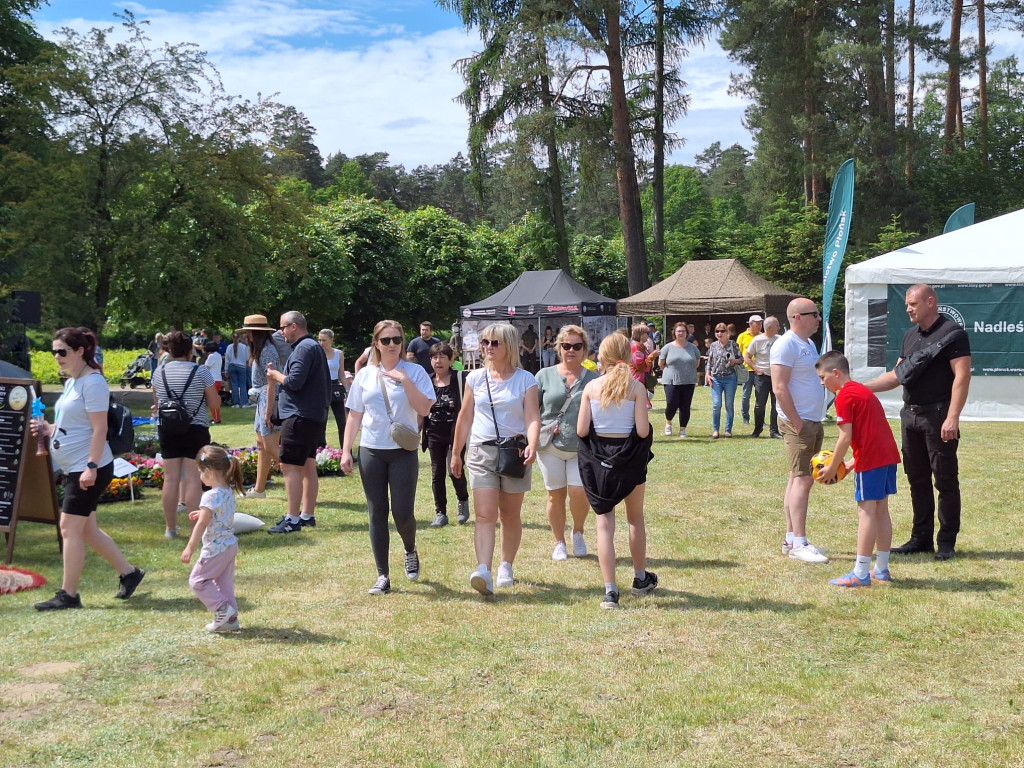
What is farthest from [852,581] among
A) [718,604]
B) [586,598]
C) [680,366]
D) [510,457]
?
[680,366]

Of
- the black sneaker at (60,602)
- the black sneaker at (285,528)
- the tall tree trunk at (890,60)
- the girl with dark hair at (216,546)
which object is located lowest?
the black sneaker at (60,602)

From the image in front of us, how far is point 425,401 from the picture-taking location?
6.02 m

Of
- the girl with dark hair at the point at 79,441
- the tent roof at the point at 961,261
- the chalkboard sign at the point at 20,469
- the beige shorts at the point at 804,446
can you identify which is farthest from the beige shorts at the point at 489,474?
the tent roof at the point at 961,261

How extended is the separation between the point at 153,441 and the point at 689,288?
55.0ft

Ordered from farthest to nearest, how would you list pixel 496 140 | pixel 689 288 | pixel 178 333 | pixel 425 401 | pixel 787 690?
1. pixel 496 140
2. pixel 689 288
3. pixel 178 333
4. pixel 425 401
5. pixel 787 690

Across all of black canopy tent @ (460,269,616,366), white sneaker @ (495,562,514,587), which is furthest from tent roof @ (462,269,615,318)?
white sneaker @ (495,562,514,587)

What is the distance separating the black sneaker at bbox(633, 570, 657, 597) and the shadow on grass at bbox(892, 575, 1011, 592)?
151 centimetres

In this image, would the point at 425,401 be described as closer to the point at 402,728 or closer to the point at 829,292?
the point at 402,728

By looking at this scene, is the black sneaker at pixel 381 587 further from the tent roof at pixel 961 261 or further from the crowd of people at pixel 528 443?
the tent roof at pixel 961 261

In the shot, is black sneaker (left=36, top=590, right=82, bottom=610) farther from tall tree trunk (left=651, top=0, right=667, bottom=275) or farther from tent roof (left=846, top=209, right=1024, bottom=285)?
tall tree trunk (left=651, top=0, right=667, bottom=275)

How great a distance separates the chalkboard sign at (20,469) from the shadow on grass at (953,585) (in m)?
6.09

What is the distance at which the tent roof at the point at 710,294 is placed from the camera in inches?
990

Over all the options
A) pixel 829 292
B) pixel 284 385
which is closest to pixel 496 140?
pixel 829 292

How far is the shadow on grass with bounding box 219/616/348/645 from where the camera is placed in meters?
5.25
